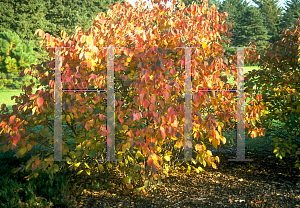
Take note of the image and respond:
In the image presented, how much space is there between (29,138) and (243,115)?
6.82ft

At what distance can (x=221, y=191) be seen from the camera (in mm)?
2572

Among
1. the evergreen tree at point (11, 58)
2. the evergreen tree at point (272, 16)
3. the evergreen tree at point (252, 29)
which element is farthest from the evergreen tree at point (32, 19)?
the evergreen tree at point (272, 16)

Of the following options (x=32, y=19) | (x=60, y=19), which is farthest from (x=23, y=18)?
(x=60, y=19)

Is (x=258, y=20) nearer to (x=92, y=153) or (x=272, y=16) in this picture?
(x=272, y=16)

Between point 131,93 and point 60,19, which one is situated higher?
point 60,19

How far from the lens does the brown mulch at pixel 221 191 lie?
7.71 feet

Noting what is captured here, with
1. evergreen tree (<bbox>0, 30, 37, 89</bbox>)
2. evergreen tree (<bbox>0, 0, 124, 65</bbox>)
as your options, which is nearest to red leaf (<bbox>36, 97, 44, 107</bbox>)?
evergreen tree (<bbox>0, 30, 37, 89</bbox>)

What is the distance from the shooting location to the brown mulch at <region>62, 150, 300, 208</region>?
92.5 inches

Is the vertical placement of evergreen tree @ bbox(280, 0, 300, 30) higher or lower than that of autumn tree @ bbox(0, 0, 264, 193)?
higher

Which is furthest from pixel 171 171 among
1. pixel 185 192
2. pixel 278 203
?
pixel 278 203

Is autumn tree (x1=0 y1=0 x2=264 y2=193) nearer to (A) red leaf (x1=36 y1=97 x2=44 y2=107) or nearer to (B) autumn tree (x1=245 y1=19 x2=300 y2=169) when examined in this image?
(A) red leaf (x1=36 y1=97 x2=44 y2=107)

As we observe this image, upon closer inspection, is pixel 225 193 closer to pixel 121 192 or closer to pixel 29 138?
pixel 121 192

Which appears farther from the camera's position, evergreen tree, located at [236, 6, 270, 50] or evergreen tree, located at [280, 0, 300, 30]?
evergreen tree, located at [280, 0, 300, 30]

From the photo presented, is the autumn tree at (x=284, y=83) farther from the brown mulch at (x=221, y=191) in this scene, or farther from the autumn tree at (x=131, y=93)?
the autumn tree at (x=131, y=93)
